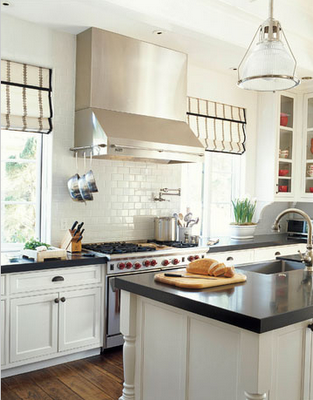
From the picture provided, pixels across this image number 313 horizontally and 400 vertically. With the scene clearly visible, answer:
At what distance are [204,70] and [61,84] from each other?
6.44 ft

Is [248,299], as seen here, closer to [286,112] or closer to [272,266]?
[272,266]

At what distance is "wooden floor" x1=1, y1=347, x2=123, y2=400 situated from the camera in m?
3.11

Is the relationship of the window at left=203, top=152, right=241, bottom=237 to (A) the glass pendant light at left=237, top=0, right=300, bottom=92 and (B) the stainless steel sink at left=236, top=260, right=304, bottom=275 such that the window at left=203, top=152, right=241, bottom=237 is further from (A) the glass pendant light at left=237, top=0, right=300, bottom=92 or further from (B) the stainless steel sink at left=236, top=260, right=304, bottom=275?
(A) the glass pendant light at left=237, top=0, right=300, bottom=92

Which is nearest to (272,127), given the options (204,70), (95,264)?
(204,70)

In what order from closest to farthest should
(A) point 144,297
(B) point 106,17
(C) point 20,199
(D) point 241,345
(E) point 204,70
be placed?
(D) point 241,345 → (A) point 144,297 → (B) point 106,17 → (C) point 20,199 → (E) point 204,70

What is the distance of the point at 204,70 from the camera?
208 inches

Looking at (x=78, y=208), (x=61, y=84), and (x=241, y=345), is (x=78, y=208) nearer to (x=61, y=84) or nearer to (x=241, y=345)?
(x=61, y=84)

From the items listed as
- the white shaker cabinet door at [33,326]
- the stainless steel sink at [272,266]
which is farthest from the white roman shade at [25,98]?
the stainless steel sink at [272,266]

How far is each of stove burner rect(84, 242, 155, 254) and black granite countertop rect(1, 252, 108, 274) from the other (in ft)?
0.53

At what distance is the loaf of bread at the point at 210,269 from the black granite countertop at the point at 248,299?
11 centimetres

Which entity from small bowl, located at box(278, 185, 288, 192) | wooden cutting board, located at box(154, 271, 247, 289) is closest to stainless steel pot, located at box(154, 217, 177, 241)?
small bowl, located at box(278, 185, 288, 192)

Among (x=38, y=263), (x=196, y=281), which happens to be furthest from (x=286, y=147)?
(x=196, y=281)

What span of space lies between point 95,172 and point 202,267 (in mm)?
2097

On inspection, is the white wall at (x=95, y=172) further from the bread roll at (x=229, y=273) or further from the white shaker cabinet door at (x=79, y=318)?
the bread roll at (x=229, y=273)
